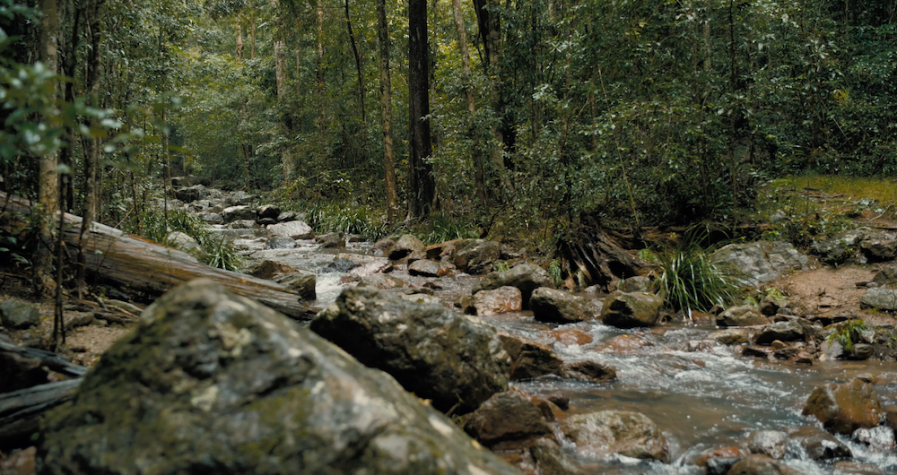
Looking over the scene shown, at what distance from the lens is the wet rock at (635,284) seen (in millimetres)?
7672

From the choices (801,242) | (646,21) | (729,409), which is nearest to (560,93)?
(646,21)

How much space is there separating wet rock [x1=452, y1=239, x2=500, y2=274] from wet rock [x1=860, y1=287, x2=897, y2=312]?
18.8 feet

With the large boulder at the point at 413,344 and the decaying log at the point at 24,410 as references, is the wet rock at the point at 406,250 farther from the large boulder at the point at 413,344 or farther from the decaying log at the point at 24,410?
the decaying log at the point at 24,410

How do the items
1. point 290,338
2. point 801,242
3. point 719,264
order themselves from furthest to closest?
point 801,242 → point 719,264 → point 290,338

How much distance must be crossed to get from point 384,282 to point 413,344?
5.58 meters

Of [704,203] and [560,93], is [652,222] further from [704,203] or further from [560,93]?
[560,93]

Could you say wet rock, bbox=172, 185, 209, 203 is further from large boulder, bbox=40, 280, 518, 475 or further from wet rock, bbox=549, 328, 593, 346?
large boulder, bbox=40, 280, 518, 475

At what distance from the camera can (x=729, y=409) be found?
4.12 meters

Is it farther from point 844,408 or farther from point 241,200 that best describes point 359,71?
point 844,408

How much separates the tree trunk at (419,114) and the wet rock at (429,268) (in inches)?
155

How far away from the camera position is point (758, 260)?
782 centimetres

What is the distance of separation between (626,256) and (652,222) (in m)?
1.80

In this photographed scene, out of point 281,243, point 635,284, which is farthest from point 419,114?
point 635,284

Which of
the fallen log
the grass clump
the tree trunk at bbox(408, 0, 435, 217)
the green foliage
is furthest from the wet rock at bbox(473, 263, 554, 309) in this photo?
the tree trunk at bbox(408, 0, 435, 217)
